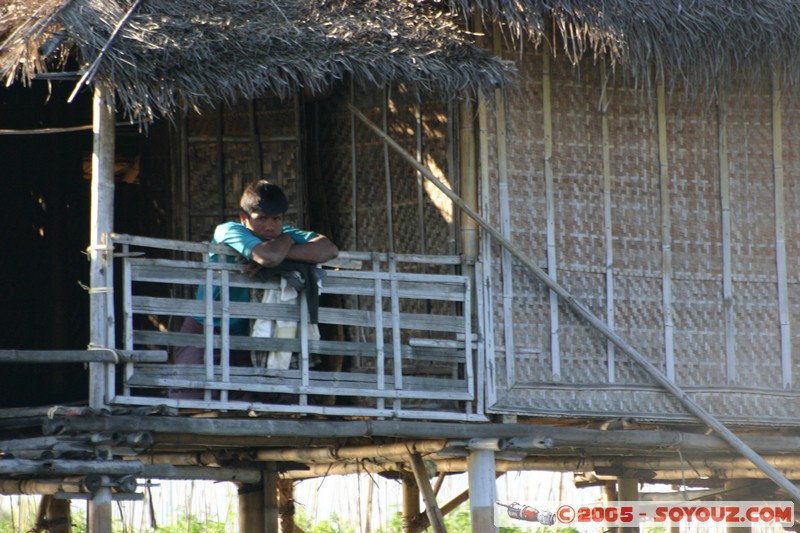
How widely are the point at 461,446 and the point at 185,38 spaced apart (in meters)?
2.79

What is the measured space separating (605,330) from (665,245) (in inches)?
28.6

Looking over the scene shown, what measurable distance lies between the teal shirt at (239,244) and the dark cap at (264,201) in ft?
0.41

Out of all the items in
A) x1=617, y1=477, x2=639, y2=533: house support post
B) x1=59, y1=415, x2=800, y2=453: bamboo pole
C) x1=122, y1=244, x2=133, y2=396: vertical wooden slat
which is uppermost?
x1=122, y1=244, x2=133, y2=396: vertical wooden slat

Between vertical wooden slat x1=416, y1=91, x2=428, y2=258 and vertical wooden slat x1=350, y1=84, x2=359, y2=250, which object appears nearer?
vertical wooden slat x1=416, y1=91, x2=428, y2=258

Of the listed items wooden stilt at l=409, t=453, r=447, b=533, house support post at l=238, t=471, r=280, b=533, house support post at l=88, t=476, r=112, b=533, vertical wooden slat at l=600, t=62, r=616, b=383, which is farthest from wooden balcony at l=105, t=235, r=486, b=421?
house support post at l=238, t=471, r=280, b=533

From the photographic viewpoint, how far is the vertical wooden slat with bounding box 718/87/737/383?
8516 millimetres

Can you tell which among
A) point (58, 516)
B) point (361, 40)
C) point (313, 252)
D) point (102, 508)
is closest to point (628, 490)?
point (313, 252)

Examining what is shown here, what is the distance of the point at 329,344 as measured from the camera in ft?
24.9

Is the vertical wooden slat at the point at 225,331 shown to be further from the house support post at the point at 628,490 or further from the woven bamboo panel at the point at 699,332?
the house support post at the point at 628,490

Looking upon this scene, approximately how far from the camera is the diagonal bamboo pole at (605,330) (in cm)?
791

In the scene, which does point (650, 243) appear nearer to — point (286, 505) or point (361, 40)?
point (361, 40)

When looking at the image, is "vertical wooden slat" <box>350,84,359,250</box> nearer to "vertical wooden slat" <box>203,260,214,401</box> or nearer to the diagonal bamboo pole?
the diagonal bamboo pole

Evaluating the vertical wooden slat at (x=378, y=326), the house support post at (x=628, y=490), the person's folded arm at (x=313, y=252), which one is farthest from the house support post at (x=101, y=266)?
the house support post at (x=628, y=490)

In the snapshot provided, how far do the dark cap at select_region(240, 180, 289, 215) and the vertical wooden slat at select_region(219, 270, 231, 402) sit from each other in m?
0.46
